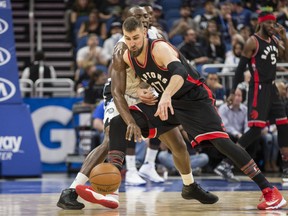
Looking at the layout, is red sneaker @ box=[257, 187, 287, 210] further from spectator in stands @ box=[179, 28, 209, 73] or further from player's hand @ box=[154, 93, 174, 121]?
spectator in stands @ box=[179, 28, 209, 73]

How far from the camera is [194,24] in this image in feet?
54.3

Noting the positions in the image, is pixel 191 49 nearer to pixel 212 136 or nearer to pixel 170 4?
pixel 170 4

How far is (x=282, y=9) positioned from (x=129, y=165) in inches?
262

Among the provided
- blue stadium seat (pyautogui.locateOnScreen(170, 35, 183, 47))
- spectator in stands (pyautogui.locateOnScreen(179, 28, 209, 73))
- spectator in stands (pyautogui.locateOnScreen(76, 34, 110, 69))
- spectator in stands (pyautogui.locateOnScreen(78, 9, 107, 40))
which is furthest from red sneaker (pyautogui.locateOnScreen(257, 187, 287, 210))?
spectator in stands (pyautogui.locateOnScreen(78, 9, 107, 40))

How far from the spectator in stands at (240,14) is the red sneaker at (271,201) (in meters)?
10.0

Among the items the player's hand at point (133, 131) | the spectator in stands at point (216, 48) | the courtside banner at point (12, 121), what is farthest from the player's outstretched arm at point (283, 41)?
the spectator in stands at point (216, 48)

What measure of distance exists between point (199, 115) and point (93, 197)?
47.4 inches

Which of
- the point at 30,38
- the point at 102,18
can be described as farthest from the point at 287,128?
the point at 30,38

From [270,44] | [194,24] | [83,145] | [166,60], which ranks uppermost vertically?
[166,60]

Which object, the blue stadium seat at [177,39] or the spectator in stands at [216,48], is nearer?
the spectator in stands at [216,48]

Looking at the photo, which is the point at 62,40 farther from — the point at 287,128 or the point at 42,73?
the point at 287,128

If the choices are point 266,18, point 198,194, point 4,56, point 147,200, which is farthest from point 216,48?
point 198,194

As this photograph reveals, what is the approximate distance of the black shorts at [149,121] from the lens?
7.43m

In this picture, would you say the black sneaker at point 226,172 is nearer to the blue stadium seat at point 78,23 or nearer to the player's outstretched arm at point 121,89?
the player's outstretched arm at point 121,89
